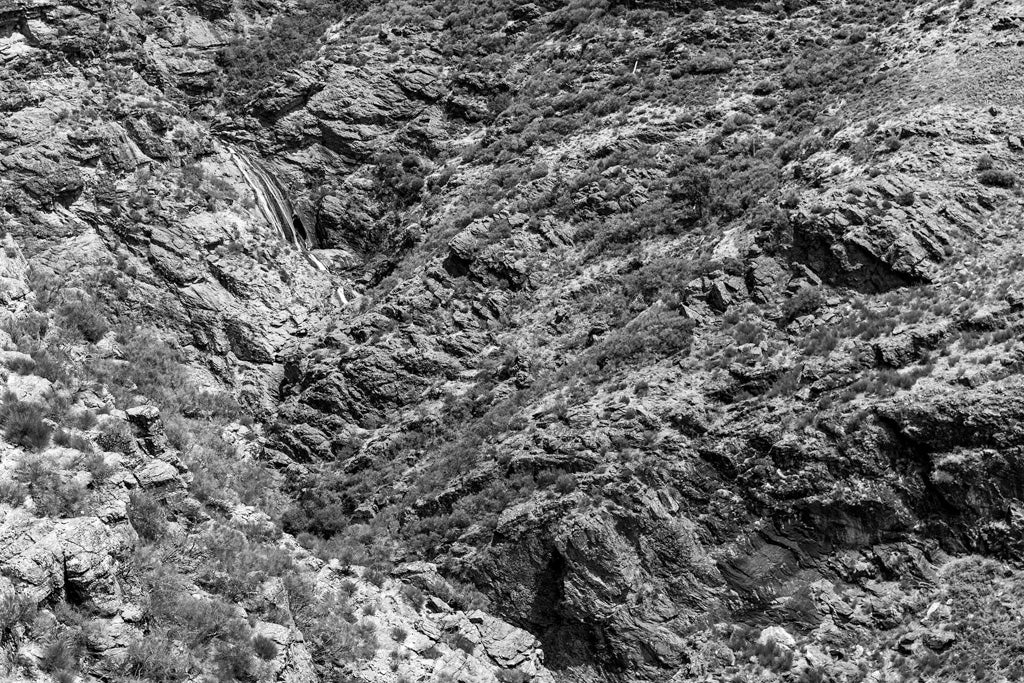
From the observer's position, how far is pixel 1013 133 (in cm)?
2570

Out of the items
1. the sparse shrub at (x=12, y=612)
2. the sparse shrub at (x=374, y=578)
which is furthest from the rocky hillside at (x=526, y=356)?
the sparse shrub at (x=374, y=578)

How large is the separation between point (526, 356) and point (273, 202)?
44.6 feet

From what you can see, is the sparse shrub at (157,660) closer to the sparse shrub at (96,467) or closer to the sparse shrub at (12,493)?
the sparse shrub at (12,493)

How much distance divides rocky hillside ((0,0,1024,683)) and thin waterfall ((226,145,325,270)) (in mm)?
185

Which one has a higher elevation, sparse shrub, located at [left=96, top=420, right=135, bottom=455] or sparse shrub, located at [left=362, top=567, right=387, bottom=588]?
sparse shrub, located at [left=96, top=420, right=135, bottom=455]

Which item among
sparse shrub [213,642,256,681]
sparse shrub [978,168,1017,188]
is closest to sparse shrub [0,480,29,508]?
sparse shrub [213,642,256,681]

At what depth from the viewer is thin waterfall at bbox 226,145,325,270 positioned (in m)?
32.6

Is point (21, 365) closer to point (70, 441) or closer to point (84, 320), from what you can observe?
point (70, 441)

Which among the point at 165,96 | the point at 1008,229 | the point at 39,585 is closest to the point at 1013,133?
the point at 1008,229

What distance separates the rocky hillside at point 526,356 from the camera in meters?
17.6

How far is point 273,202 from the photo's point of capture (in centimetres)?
3356

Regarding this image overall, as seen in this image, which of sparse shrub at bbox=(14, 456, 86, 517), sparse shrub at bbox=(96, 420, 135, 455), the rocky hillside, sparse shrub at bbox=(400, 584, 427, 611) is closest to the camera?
sparse shrub at bbox=(14, 456, 86, 517)

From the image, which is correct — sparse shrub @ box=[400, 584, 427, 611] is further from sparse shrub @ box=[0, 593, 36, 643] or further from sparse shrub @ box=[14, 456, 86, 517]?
sparse shrub @ box=[0, 593, 36, 643]

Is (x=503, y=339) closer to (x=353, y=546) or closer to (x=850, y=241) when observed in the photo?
(x=353, y=546)
